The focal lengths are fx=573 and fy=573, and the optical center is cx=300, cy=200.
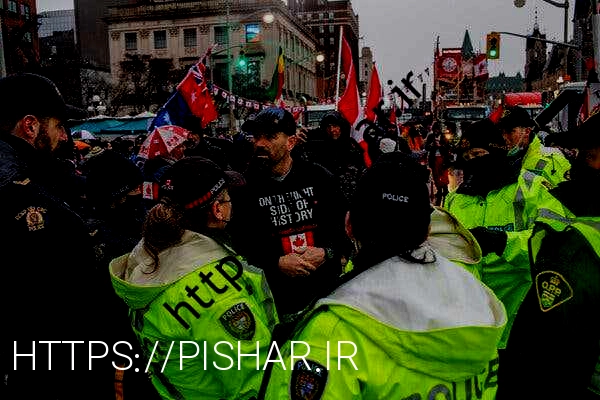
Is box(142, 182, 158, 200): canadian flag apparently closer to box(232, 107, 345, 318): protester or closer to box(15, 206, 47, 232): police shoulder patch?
box(232, 107, 345, 318): protester

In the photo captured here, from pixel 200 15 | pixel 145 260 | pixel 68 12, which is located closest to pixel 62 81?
pixel 200 15

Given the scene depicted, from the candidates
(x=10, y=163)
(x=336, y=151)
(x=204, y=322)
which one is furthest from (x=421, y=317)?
(x=336, y=151)

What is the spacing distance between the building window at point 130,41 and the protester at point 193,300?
8570cm

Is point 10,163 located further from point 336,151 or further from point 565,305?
point 336,151

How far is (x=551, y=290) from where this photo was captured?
2074 mm

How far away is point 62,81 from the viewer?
50.2m

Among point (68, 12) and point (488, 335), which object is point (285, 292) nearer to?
point (488, 335)

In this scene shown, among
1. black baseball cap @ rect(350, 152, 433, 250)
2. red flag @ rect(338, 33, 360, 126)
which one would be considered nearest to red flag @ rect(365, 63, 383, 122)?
red flag @ rect(338, 33, 360, 126)

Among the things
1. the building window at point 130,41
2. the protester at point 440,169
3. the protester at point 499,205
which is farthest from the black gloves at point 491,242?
the building window at point 130,41

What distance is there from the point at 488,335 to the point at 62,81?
54.2 m

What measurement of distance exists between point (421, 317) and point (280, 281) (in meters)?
2.17

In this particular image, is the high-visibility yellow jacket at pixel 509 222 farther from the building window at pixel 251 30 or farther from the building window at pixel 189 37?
the building window at pixel 189 37

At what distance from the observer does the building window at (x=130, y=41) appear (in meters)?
82.6

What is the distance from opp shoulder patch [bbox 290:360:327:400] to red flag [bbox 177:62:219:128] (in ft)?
23.0
